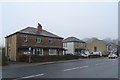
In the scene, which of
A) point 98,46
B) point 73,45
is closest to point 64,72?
point 73,45

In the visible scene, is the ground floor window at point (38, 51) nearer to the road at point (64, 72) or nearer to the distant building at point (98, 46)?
the road at point (64, 72)

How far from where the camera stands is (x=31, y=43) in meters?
43.3

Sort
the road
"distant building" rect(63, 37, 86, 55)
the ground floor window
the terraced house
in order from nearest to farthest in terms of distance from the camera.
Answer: the road
the terraced house
the ground floor window
"distant building" rect(63, 37, 86, 55)

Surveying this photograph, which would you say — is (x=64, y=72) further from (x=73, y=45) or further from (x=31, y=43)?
(x=73, y=45)

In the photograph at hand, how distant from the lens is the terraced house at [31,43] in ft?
134

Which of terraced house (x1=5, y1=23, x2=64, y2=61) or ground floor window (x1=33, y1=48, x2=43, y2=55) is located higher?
terraced house (x1=5, y1=23, x2=64, y2=61)

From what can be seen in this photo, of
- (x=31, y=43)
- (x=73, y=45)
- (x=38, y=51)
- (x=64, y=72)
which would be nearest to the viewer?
(x=64, y=72)

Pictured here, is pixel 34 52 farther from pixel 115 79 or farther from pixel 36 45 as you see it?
pixel 115 79

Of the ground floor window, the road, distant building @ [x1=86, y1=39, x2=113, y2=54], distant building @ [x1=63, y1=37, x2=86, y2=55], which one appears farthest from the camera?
distant building @ [x1=86, y1=39, x2=113, y2=54]

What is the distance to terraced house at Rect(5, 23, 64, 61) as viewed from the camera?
40719 millimetres

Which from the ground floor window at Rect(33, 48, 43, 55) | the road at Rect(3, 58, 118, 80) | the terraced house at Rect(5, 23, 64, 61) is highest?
the terraced house at Rect(5, 23, 64, 61)

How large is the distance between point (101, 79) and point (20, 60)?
27879mm

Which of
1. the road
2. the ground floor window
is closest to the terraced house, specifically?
the ground floor window

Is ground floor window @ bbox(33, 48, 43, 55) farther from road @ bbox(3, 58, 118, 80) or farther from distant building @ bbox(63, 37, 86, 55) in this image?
distant building @ bbox(63, 37, 86, 55)
